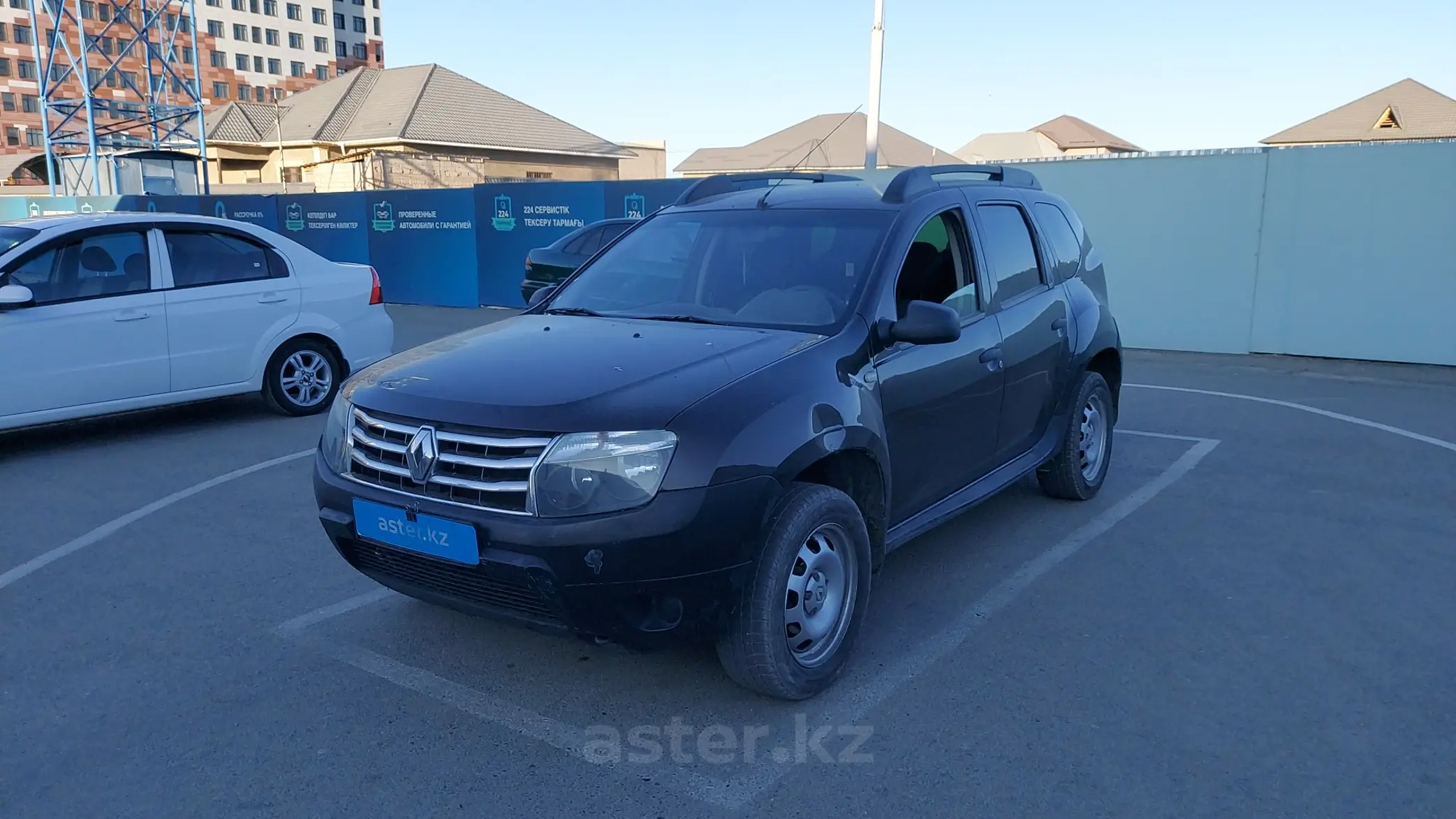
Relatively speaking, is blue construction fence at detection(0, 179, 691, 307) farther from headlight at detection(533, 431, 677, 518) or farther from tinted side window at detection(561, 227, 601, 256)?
headlight at detection(533, 431, 677, 518)

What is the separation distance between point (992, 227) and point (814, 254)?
43.7 inches

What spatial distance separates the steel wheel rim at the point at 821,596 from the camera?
3.56m

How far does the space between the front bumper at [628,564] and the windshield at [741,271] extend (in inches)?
41.5

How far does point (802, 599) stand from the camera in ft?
11.7

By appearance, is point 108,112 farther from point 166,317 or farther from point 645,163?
point 166,317

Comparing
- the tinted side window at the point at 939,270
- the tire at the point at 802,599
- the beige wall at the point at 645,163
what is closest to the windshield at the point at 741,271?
the tinted side window at the point at 939,270

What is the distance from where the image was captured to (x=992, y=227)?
5.02 metres

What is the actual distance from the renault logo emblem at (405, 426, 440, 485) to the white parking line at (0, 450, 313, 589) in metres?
2.74

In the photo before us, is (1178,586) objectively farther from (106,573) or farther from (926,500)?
(106,573)

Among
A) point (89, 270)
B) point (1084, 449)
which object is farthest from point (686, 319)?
point (89, 270)

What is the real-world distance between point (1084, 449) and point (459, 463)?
12.8 ft

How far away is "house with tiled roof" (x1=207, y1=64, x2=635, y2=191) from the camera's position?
44250 millimetres

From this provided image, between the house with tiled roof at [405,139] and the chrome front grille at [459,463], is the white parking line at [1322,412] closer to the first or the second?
the chrome front grille at [459,463]

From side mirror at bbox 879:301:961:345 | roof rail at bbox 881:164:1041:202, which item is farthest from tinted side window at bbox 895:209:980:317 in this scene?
side mirror at bbox 879:301:961:345
